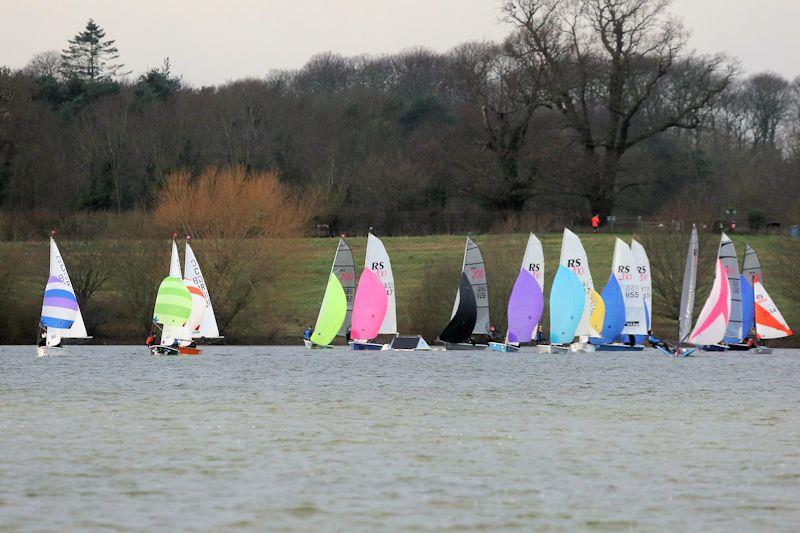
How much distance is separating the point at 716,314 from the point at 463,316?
8.53 meters

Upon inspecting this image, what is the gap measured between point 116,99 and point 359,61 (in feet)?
123

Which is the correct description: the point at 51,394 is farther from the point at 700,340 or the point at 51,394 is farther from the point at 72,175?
the point at 72,175

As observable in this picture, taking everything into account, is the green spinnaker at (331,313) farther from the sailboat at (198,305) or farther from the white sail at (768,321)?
the white sail at (768,321)

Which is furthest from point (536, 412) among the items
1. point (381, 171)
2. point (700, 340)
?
point (381, 171)

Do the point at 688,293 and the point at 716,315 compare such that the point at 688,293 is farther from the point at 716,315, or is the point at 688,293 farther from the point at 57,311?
the point at 57,311

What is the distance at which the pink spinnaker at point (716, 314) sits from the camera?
46.2 meters

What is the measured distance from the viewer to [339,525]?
Answer: 1578 cm

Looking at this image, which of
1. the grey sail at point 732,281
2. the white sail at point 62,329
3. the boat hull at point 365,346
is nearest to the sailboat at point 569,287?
the grey sail at point 732,281

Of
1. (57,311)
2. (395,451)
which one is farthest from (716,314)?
(395,451)

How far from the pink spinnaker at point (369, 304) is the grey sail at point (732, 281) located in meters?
11.4

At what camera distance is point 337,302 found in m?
47.3

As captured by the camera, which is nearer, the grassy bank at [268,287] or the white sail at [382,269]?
the white sail at [382,269]

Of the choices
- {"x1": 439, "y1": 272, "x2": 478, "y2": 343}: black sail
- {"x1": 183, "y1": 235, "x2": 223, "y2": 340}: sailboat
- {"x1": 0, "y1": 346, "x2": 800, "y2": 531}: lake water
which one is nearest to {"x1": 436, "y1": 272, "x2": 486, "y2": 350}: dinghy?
{"x1": 439, "y1": 272, "x2": 478, "y2": 343}: black sail

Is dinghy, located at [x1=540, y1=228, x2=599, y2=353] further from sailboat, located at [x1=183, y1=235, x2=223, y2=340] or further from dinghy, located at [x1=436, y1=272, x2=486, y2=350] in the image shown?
sailboat, located at [x1=183, y1=235, x2=223, y2=340]
